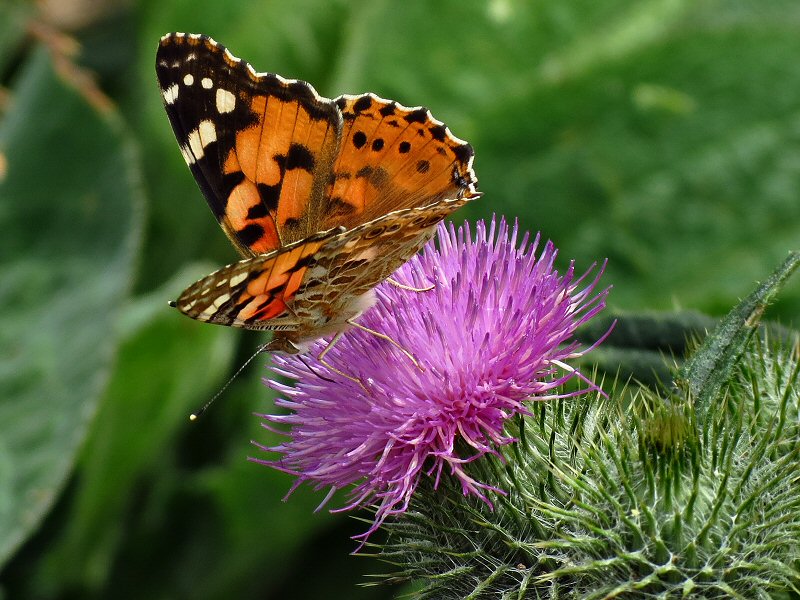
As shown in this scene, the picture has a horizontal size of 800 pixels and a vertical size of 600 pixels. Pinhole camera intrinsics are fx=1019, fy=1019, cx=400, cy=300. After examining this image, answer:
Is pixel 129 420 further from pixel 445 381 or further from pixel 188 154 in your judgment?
pixel 445 381

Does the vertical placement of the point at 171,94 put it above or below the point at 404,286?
above

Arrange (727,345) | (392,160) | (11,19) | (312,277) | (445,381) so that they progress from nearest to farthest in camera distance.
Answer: (727,345) < (445,381) < (312,277) < (392,160) < (11,19)

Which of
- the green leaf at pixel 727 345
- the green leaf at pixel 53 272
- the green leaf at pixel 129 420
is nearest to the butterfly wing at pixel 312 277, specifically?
the green leaf at pixel 727 345

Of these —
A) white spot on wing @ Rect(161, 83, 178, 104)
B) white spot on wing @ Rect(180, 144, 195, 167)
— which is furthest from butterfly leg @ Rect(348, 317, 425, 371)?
white spot on wing @ Rect(161, 83, 178, 104)

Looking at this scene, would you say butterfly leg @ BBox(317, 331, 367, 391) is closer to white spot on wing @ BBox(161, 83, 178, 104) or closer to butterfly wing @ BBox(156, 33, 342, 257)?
butterfly wing @ BBox(156, 33, 342, 257)

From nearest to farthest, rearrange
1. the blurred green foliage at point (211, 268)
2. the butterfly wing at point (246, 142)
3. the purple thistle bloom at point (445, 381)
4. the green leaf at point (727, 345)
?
the green leaf at point (727, 345) < the purple thistle bloom at point (445, 381) < the butterfly wing at point (246, 142) < the blurred green foliage at point (211, 268)

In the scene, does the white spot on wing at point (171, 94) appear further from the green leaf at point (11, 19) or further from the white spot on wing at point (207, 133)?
the green leaf at point (11, 19)

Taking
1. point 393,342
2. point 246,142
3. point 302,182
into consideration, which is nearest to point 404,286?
point 393,342

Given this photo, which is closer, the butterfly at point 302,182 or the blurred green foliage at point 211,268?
the butterfly at point 302,182
